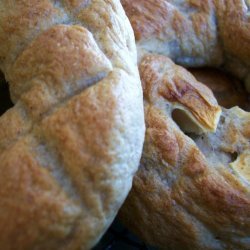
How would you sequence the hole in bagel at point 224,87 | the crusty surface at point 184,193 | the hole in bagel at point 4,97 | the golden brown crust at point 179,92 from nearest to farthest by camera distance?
the crusty surface at point 184,193
the golden brown crust at point 179,92
the hole in bagel at point 4,97
the hole in bagel at point 224,87

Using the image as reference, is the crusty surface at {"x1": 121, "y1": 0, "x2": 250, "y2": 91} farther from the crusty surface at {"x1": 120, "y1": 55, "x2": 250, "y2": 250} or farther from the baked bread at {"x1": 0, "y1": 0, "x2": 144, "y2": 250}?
the baked bread at {"x1": 0, "y1": 0, "x2": 144, "y2": 250}

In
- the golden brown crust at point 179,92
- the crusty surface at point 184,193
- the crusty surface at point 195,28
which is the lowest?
the crusty surface at point 184,193

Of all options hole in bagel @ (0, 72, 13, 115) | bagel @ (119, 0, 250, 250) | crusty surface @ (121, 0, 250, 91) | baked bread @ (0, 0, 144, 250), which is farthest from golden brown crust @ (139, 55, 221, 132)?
hole in bagel @ (0, 72, 13, 115)

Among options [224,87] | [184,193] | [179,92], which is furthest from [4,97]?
[224,87]

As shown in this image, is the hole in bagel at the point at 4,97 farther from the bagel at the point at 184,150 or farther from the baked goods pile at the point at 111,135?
the bagel at the point at 184,150

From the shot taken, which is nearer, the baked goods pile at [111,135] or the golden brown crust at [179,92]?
the baked goods pile at [111,135]

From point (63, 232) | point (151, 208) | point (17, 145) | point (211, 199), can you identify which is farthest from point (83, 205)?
point (211, 199)

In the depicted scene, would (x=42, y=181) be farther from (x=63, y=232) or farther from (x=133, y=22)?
(x=133, y=22)

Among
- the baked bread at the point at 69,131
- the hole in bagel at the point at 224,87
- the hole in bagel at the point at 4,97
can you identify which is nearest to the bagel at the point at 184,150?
the hole in bagel at the point at 224,87
